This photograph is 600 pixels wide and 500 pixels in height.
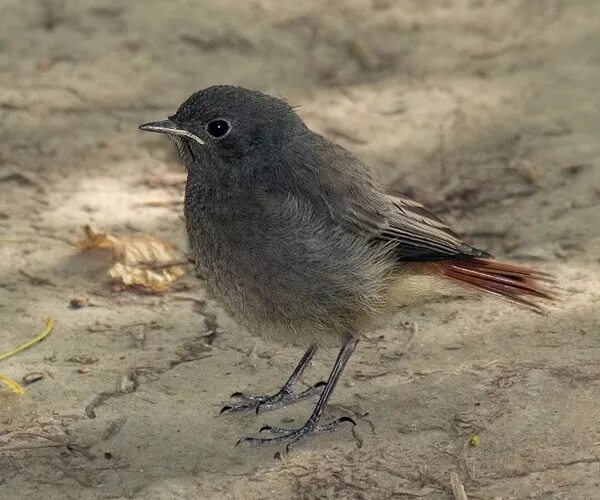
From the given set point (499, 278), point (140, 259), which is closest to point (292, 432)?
point (499, 278)

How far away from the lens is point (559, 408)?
17.0 ft

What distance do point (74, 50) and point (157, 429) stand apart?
4358 millimetres

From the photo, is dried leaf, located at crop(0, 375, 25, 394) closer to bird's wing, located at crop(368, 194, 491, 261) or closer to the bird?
the bird

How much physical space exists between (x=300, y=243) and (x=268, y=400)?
2.80ft

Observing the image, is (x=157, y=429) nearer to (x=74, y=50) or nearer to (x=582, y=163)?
(x=582, y=163)

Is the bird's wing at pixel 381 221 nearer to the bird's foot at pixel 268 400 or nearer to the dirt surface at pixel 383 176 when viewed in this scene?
the dirt surface at pixel 383 176

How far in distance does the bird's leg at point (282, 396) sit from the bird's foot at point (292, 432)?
173 mm

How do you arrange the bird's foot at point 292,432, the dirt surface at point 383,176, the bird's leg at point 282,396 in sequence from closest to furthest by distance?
the dirt surface at point 383,176 < the bird's foot at point 292,432 < the bird's leg at point 282,396

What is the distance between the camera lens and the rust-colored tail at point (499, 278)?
5391 millimetres

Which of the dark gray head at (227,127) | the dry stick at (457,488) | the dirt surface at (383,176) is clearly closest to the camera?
the dry stick at (457,488)

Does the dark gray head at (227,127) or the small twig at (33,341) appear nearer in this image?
the dark gray head at (227,127)

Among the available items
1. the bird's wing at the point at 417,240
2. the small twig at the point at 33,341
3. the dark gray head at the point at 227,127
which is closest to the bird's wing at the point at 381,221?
the bird's wing at the point at 417,240

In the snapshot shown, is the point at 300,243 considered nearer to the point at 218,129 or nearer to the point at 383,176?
the point at 218,129

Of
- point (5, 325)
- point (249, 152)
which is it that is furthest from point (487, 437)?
point (5, 325)
